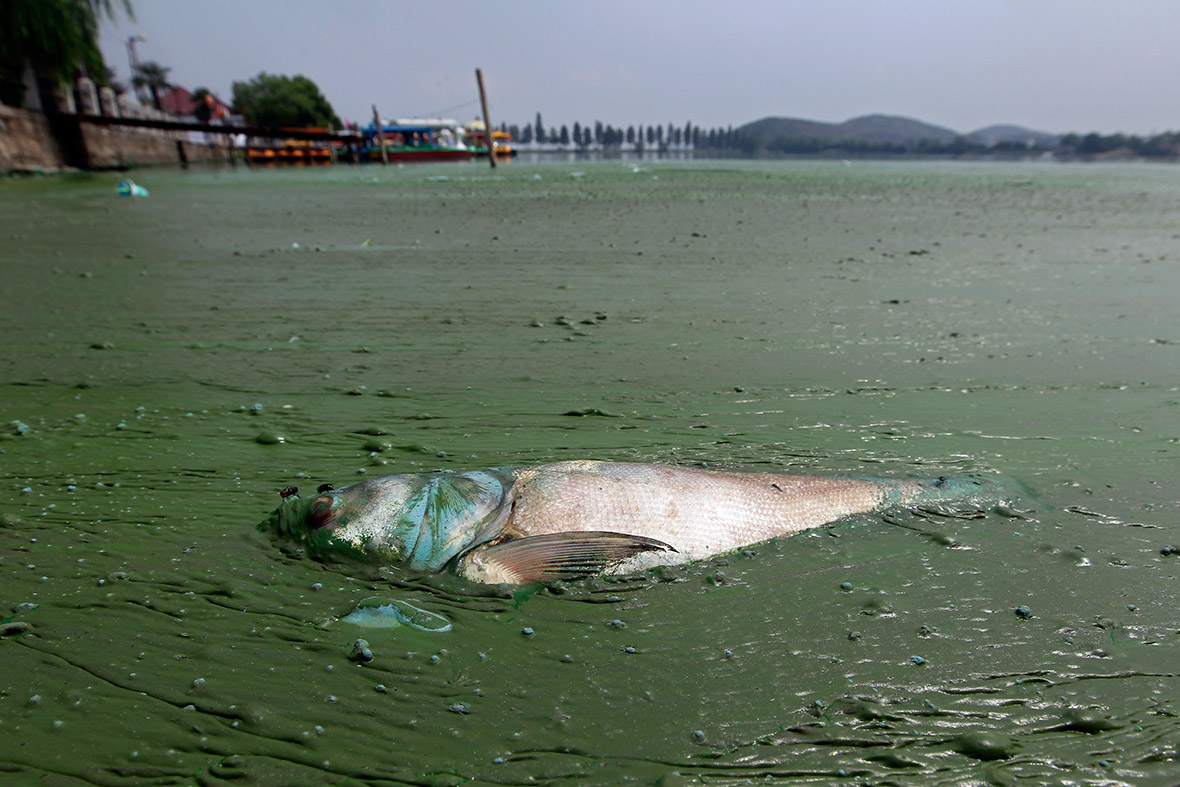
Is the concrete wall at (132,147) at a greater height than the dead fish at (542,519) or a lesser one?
greater

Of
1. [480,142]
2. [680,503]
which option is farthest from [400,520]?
[480,142]

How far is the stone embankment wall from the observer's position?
27.1 m

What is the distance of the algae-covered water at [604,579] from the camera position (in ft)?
6.22

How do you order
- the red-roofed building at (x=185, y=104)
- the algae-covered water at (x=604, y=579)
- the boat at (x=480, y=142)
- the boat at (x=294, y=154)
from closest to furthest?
the algae-covered water at (x=604, y=579) → the boat at (x=294, y=154) → the boat at (x=480, y=142) → the red-roofed building at (x=185, y=104)

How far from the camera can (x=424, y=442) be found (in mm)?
3797

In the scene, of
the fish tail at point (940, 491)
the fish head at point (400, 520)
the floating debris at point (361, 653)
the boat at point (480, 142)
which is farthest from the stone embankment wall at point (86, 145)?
the fish tail at point (940, 491)

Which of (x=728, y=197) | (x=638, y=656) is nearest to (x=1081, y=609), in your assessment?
(x=638, y=656)

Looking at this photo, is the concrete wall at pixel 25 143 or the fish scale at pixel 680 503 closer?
the fish scale at pixel 680 503

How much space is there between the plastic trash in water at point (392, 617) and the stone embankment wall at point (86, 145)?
108 ft

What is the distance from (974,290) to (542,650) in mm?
7086

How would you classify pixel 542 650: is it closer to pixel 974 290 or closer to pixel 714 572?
pixel 714 572

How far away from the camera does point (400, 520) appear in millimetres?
2686

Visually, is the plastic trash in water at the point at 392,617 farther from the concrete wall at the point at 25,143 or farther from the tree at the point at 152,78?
the tree at the point at 152,78

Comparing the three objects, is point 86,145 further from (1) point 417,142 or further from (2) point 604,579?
(2) point 604,579
